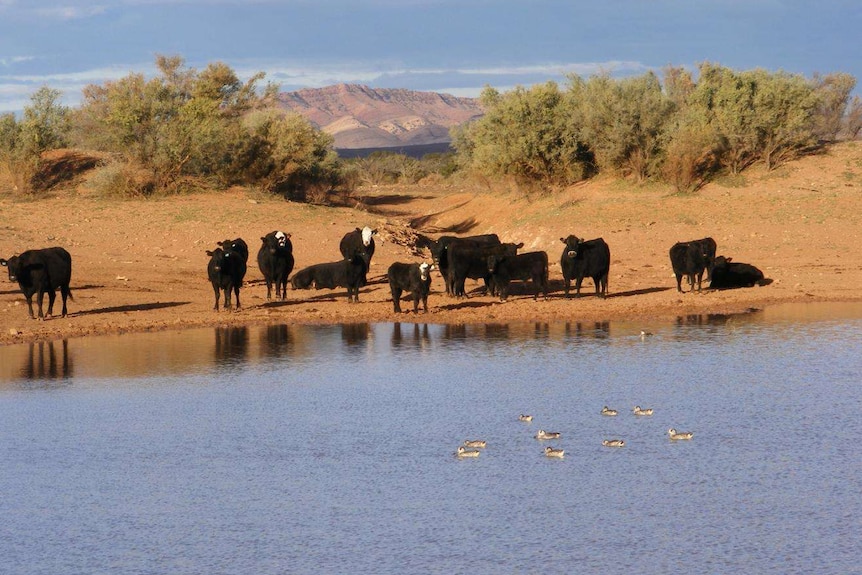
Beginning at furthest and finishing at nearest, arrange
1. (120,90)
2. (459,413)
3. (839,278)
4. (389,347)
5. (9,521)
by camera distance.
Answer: (120,90) < (839,278) < (389,347) < (459,413) < (9,521)

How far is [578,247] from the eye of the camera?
2145 centimetres

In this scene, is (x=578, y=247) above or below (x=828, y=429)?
above

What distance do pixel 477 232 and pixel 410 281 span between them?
1659cm

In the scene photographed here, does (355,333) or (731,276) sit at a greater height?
(731,276)

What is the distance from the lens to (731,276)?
22.8 m

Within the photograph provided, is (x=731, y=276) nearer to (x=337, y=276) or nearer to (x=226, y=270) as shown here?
(x=337, y=276)

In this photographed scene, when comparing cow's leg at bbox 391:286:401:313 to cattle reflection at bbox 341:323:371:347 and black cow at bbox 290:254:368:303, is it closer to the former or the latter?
cattle reflection at bbox 341:323:371:347

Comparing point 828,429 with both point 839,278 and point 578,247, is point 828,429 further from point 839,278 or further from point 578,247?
point 839,278

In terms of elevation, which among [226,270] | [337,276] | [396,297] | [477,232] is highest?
[477,232]

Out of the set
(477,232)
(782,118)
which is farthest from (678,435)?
(782,118)

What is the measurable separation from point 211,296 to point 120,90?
1810 centimetres

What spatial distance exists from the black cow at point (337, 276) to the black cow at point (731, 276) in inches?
259

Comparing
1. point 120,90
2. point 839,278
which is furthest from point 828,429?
point 120,90

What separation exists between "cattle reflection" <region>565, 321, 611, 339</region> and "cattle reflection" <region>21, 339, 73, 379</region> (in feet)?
23.7
